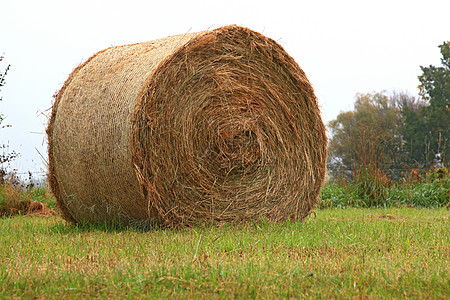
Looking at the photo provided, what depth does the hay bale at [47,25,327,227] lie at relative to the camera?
17.0 ft

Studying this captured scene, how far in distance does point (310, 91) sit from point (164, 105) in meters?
2.08

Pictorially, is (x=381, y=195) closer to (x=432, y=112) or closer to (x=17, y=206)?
(x=17, y=206)

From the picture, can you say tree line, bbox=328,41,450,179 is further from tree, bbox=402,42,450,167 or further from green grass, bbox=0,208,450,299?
green grass, bbox=0,208,450,299

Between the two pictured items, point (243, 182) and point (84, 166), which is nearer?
point (84, 166)

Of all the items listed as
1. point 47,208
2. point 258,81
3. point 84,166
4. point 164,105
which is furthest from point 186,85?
point 47,208

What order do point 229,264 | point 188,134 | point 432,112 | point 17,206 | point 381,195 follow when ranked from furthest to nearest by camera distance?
point 432,112 < point 381,195 < point 17,206 < point 188,134 < point 229,264

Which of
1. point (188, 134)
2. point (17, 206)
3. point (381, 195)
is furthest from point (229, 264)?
point (381, 195)

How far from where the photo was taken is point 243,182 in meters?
5.93

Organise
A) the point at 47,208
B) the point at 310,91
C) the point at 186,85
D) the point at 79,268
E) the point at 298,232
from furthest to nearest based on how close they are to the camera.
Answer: the point at 47,208
the point at 310,91
the point at 186,85
the point at 298,232
the point at 79,268

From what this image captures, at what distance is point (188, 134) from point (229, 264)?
228 centimetres

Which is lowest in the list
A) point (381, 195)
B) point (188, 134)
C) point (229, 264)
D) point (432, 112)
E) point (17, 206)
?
point (381, 195)

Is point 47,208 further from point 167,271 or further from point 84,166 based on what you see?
point 167,271

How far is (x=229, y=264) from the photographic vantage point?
344 cm

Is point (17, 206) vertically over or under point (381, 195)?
over
